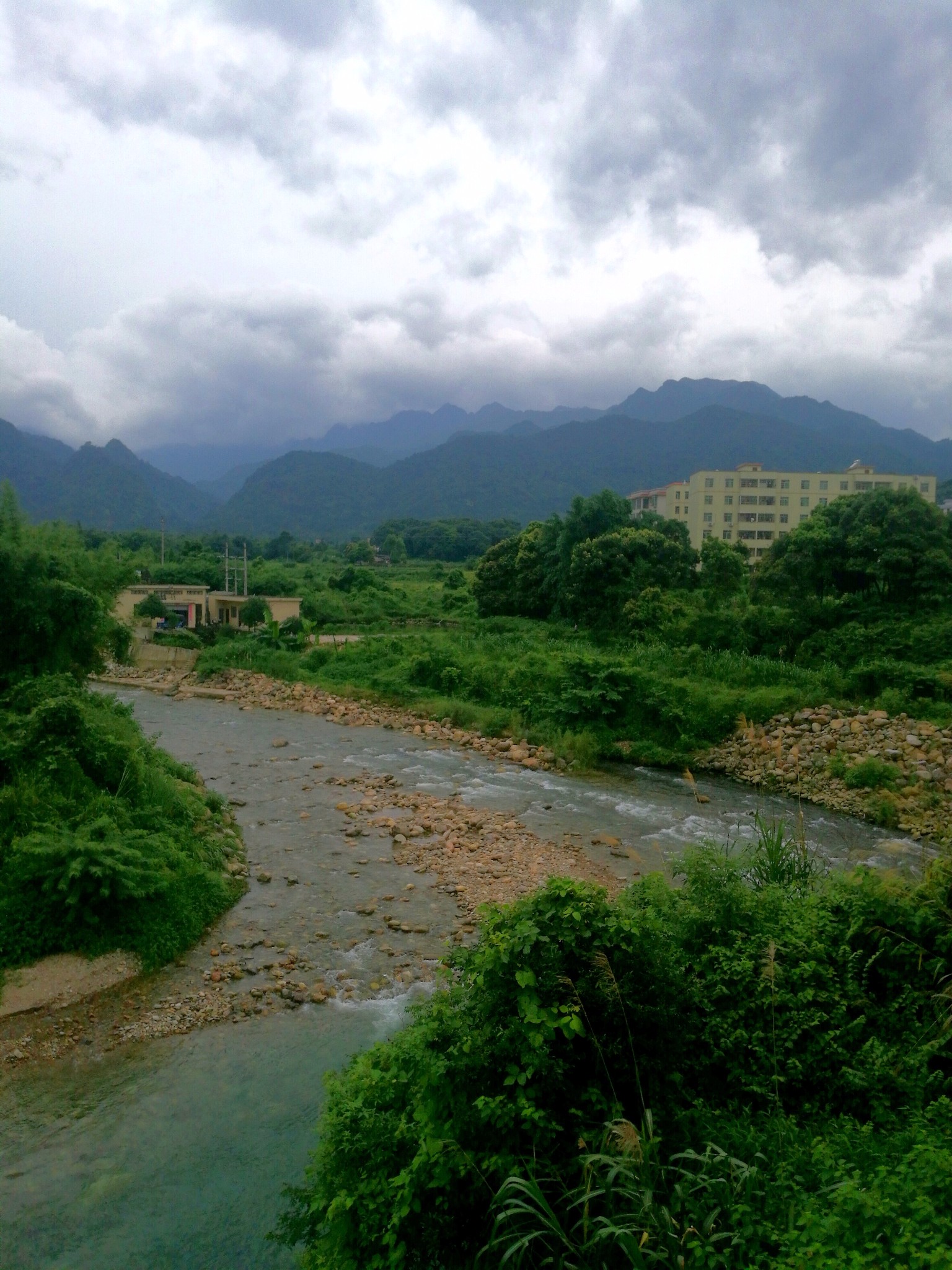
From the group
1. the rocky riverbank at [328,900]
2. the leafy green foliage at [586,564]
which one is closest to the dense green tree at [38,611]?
the rocky riverbank at [328,900]

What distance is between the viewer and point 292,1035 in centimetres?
836

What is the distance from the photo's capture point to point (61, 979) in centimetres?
909

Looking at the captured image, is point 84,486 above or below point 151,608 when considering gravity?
above

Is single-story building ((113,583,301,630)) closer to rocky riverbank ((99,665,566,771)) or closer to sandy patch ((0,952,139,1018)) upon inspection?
rocky riverbank ((99,665,566,771))

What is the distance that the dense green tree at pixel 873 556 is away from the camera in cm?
2600

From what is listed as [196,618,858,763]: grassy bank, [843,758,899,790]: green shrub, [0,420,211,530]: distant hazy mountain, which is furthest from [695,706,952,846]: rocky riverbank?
[0,420,211,530]: distant hazy mountain

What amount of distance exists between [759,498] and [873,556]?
1515 inches

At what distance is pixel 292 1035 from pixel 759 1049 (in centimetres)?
483

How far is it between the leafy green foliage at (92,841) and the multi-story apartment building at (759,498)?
5508cm

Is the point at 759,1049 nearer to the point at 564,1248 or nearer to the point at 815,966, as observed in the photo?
the point at 815,966

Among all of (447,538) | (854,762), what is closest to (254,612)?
(854,762)

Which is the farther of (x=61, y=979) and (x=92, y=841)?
(x=92, y=841)

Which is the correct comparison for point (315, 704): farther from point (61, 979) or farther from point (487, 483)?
point (487, 483)

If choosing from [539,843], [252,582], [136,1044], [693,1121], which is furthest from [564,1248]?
[252,582]
